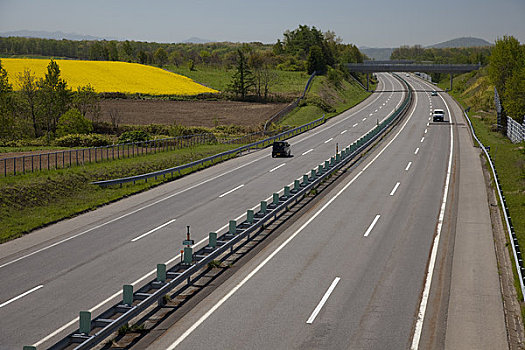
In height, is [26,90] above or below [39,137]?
above

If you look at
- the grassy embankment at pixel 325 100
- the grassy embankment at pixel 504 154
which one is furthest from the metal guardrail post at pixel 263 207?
the grassy embankment at pixel 325 100

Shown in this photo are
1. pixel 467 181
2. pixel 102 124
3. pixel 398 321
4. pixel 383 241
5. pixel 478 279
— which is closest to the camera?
pixel 398 321

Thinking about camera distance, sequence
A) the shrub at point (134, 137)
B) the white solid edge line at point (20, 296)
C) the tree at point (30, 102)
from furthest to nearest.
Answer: the tree at point (30, 102) < the shrub at point (134, 137) < the white solid edge line at point (20, 296)

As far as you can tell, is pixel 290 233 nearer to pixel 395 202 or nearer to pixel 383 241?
pixel 383 241

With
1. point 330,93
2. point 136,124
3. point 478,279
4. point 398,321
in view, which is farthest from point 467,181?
point 330,93

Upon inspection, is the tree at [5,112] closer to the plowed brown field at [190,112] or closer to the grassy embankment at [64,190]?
the plowed brown field at [190,112]

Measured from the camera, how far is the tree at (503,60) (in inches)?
2835

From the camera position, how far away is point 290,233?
76.8 ft

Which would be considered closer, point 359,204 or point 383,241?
point 383,241

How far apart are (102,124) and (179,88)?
42711 millimetres

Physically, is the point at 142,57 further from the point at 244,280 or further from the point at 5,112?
the point at 244,280

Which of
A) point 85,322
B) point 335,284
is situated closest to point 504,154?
point 335,284

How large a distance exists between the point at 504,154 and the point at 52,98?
43.7 metres

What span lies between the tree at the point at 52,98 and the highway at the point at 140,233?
23.7 m
